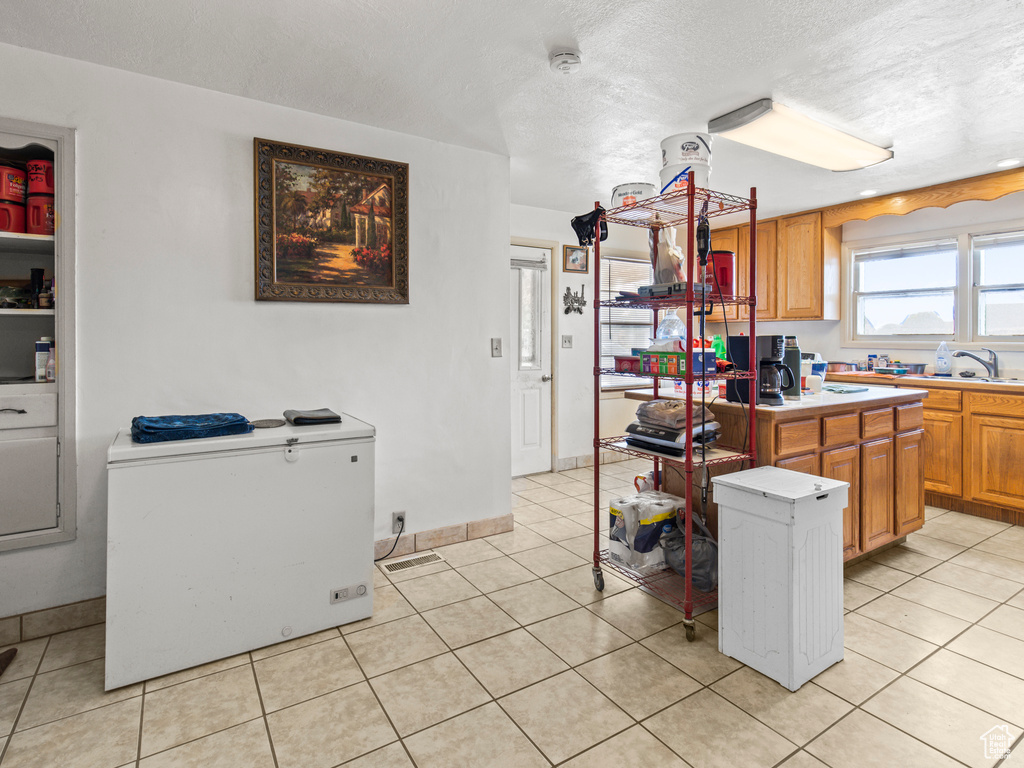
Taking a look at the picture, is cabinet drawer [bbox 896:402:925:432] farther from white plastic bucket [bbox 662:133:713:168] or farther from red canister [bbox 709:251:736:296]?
white plastic bucket [bbox 662:133:713:168]

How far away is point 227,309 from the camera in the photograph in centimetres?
269

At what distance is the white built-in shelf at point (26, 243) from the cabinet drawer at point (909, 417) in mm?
4324

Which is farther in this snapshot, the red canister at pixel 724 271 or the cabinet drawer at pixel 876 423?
the cabinet drawer at pixel 876 423

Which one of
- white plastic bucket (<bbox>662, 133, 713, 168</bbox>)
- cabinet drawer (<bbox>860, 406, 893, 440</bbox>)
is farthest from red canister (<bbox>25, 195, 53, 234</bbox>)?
cabinet drawer (<bbox>860, 406, 893, 440</bbox>)

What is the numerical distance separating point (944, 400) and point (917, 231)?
163 cm

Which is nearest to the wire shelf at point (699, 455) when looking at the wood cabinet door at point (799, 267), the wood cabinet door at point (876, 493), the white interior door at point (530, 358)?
the wood cabinet door at point (876, 493)

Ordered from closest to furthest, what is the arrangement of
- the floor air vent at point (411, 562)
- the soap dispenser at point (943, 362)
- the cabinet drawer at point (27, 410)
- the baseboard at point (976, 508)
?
1. the cabinet drawer at point (27, 410)
2. the floor air vent at point (411, 562)
3. the baseboard at point (976, 508)
4. the soap dispenser at point (943, 362)

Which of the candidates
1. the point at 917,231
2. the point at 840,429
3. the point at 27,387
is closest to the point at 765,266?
the point at 917,231

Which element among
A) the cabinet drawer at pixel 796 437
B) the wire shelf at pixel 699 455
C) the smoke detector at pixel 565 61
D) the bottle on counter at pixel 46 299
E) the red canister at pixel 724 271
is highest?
the smoke detector at pixel 565 61

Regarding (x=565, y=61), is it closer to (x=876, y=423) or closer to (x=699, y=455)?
(x=699, y=455)

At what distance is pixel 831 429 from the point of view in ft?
9.12

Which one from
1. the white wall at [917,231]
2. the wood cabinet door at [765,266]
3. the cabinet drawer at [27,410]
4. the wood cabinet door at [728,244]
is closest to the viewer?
the cabinet drawer at [27,410]

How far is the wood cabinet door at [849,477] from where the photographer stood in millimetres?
2779

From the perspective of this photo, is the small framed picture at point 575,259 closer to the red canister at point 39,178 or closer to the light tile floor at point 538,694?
the light tile floor at point 538,694
